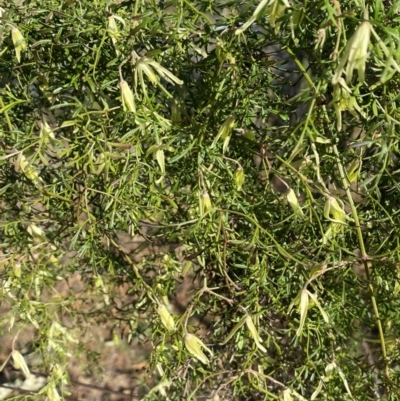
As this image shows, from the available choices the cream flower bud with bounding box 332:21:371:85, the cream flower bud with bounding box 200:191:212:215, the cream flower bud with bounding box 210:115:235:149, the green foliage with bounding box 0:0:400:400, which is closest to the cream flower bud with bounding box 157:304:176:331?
the green foliage with bounding box 0:0:400:400

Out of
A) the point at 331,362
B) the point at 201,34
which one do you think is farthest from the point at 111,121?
the point at 331,362

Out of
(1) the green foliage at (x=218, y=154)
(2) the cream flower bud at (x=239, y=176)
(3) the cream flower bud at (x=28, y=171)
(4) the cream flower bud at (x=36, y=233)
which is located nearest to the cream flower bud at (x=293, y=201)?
(1) the green foliage at (x=218, y=154)

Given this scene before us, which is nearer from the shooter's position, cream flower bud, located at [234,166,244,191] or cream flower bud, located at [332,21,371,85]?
cream flower bud, located at [332,21,371,85]

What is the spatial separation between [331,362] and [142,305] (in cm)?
42

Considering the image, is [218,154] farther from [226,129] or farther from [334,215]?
[334,215]

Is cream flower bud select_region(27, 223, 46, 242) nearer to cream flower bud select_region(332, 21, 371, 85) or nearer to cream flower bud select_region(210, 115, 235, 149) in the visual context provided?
cream flower bud select_region(210, 115, 235, 149)

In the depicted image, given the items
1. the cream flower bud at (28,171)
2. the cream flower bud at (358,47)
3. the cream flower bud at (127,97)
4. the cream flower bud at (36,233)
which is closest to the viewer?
the cream flower bud at (358,47)

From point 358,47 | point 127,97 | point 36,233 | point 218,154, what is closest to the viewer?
point 358,47

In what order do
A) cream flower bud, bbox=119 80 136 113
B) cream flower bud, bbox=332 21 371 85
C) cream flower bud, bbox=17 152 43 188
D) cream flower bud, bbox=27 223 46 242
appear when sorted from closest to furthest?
1. cream flower bud, bbox=332 21 371 85
2. cream flower bud, bbox=119 80 136 113
3. cream flower bud, bbox=17 152 43 188
4. cream flower bud, bbox=27 223 46 242

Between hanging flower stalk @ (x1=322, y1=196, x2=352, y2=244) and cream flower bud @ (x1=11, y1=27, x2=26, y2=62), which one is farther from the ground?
cream flower bud @ (x1=11, y1=27, x2=26, y2=62)

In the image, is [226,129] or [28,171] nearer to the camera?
[226,129]

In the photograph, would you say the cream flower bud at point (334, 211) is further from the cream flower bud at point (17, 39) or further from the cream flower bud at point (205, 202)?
the cream flower bud at point (17, 39)

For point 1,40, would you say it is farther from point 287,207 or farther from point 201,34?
point 287,207

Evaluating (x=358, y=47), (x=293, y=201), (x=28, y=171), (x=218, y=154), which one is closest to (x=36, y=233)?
(x=28, y=171)
